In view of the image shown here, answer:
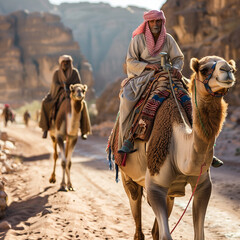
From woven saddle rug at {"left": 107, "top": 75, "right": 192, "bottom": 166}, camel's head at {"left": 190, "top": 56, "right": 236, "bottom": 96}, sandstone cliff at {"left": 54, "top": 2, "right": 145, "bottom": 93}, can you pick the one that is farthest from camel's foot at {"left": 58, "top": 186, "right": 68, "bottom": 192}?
sandstone cliff at {"left": 54, "top": 2, "right": 145, "bottom": 93}

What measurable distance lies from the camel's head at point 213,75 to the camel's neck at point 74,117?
220 inches

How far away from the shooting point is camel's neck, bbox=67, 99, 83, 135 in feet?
27.8

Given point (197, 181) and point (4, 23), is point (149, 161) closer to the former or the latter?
point (197, 181)

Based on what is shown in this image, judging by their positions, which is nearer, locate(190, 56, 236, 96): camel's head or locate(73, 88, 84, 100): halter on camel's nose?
locate(190, 56, 236, 96): camel's head

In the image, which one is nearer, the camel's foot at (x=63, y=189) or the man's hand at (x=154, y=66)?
the man's hand at (x=154, y=66)

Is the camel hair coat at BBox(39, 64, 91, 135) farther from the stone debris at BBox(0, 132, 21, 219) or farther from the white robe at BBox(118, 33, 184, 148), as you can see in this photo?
the white robe at BBox(118, 33, 184, 148)

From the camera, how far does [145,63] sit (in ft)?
15.4

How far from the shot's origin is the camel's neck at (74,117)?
8.48m

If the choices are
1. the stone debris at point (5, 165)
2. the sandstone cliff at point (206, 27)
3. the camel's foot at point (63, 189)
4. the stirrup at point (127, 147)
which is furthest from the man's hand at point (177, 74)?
the sandstone cliff at point (206, 27)

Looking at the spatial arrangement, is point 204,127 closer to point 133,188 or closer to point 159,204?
point 159,204

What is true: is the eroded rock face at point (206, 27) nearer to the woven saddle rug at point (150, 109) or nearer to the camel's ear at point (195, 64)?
the woven saddle rug at point (150, 109)

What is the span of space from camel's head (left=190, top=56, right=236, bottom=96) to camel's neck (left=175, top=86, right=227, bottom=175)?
0.09 metres

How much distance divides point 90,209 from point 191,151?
3.93m

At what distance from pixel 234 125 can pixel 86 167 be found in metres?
9.17
